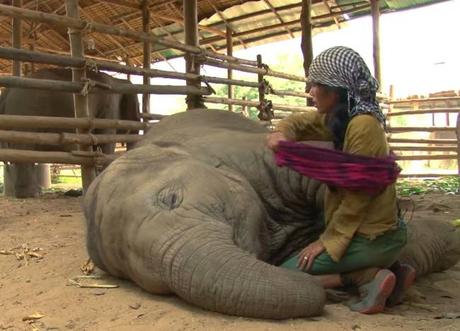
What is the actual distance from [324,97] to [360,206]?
1.70ft

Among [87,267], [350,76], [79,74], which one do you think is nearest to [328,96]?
[350,76]

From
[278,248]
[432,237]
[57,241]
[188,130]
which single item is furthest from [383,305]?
[57,241]

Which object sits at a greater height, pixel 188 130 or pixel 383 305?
pixel 188 130

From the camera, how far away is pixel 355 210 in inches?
103

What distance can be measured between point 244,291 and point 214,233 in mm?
327

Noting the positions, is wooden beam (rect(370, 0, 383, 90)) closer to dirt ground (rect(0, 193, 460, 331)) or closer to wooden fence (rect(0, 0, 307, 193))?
wooden fence (rect(0, 0, 307, 193))

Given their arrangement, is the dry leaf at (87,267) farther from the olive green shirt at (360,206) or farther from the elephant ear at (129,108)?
the elephant ear at (129,108)

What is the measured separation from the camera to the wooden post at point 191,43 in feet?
25.7

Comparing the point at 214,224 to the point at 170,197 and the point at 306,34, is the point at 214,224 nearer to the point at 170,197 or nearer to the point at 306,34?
the point at 170,197

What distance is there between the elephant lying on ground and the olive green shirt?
14.0 inches

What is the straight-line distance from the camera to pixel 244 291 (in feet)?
7.13

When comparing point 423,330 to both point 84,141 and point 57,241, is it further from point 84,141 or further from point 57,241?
point 84,141

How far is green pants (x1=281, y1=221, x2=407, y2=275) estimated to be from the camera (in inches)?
105

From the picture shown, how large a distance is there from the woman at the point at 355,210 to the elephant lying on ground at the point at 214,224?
0.34m
